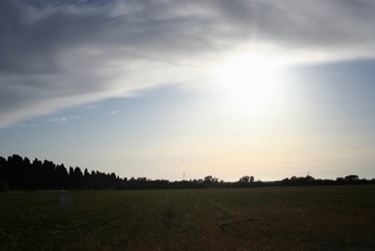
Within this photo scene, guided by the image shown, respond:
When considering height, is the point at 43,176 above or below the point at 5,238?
above

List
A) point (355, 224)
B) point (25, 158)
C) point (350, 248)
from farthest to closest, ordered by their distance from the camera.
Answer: point (25, 158)
point (355, 224)
point (350, 248)

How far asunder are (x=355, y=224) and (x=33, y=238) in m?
18.8

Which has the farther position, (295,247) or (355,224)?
(355,224)

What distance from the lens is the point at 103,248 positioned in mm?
21719

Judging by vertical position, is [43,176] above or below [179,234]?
above

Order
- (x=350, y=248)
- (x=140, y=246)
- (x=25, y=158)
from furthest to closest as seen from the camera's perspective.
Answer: (x=25, y=158) < (x=140, y=246) < (x=350, y=248)

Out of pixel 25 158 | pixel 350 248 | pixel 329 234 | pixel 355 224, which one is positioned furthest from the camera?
pixel 25 158

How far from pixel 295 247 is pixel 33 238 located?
1338 cm

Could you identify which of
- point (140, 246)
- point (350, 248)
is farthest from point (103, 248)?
point (350, 248)

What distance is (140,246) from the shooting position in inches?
869

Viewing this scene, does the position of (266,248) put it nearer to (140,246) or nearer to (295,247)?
(295,247)

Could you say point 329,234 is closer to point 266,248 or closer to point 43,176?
point 266,248

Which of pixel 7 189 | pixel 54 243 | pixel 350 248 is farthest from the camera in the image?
pixel 7 189

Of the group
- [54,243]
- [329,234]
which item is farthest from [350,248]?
[54,243]
